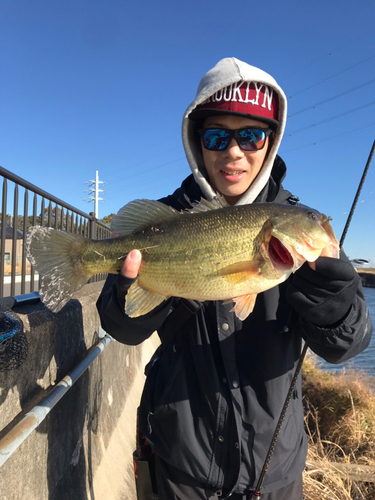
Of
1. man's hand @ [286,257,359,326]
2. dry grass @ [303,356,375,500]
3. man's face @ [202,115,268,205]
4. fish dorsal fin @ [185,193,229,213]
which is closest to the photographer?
man's hand @ [286,257,359,326]

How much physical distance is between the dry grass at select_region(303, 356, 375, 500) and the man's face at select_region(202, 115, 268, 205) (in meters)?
3.42

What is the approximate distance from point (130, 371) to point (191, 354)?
4002 millimetres

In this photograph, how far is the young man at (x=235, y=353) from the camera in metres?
2.03

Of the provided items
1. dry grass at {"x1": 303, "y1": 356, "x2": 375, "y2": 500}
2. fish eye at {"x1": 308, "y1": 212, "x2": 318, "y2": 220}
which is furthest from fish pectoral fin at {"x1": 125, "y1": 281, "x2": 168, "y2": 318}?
dry grass at {"x1": 303, "y1": 356, "x2": 375, "y2": 500}

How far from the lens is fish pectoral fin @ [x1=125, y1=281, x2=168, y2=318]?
2.21 meters

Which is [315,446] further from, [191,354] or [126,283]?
[126,283]

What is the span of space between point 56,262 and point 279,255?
4.68 ft

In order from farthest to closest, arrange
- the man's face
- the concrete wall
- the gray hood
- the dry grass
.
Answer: the dry grass
the gray hood
the man's face
the concrete wall

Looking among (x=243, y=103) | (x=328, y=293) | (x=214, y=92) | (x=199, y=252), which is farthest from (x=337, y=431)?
(x=214, y=92)

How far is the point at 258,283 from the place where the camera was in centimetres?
211

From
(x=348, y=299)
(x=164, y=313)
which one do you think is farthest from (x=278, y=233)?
(x=164, y=313)

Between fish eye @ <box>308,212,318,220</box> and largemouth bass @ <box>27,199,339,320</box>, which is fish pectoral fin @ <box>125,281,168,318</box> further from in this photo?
fish eye @ <box>308,212,318,220</box>

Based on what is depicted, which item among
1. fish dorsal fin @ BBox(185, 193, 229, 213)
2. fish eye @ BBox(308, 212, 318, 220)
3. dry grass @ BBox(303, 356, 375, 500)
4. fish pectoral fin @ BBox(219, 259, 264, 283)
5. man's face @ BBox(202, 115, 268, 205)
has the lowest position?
dry grass @ BBox(303, 356, 375, 500)

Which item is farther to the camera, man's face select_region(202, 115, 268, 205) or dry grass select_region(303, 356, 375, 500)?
dry grass select_region(303, 356, 375, 500)
